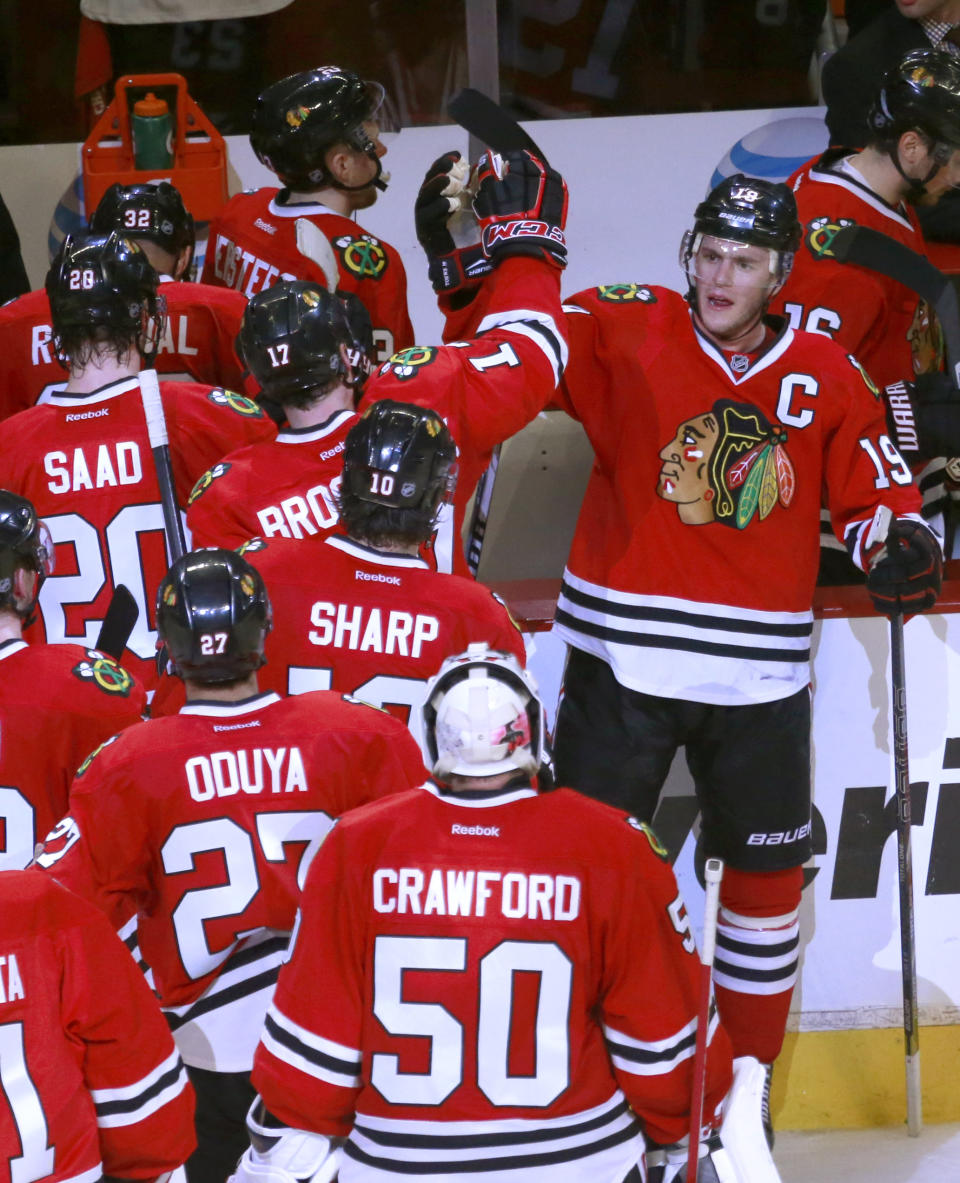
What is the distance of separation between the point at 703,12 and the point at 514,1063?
4.94 meters

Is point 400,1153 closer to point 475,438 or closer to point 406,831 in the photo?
point 406,831

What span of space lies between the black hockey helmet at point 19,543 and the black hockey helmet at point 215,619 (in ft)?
0.93

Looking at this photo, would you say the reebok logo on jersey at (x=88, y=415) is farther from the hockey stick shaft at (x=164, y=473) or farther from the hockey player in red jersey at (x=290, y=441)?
the hockey player in red jersey at (x=290, y=441)

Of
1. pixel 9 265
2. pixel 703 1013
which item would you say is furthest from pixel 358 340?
pixel 9 265

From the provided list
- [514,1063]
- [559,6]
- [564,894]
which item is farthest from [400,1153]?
[559,6]

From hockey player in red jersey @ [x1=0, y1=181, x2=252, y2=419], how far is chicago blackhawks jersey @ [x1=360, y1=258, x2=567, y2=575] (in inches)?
28.8

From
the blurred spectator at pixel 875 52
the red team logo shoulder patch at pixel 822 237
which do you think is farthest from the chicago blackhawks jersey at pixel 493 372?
the blurred spectator at pixel 875 52

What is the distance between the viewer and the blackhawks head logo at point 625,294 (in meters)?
3.16

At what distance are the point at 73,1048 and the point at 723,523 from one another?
1491 millimetres

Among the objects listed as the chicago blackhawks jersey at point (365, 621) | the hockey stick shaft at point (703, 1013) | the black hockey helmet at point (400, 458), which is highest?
the black hockey helmet at point (400, 458)

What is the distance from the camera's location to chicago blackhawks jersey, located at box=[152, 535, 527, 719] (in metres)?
2.66

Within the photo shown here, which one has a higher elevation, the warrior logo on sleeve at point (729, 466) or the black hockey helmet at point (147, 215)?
the black hockey helmet at point (147, 215)

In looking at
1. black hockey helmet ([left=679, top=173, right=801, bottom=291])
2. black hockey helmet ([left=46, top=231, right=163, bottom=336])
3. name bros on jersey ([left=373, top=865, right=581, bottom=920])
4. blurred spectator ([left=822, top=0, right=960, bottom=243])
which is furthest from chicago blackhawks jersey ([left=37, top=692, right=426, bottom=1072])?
blurred spectator ([left=822, top=0, right=960, bottom=243])

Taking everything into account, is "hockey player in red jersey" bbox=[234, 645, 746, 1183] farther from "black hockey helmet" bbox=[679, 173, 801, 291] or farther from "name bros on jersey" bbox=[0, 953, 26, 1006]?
"black hockey helmet" bbox=[679, 173, 801, 291]
